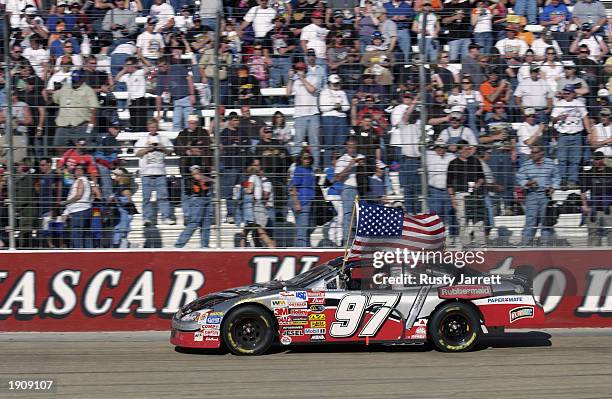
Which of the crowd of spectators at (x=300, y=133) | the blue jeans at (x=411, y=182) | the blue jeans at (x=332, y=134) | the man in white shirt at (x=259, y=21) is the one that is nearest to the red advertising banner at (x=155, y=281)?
the crowd of spectators at (x=300, y=133)

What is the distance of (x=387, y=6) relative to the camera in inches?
573

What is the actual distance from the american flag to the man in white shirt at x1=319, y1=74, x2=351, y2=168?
171 centimetres

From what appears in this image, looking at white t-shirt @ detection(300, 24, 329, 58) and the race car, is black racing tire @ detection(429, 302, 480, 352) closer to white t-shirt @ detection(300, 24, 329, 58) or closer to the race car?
the race car

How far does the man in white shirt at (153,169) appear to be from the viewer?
12.0m

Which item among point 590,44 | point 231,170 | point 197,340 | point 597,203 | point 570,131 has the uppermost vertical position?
point 590,44

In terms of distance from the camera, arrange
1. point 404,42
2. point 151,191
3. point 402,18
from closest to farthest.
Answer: point 151,191 → point 404,42 → point 402,18

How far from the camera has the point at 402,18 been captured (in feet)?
44.8

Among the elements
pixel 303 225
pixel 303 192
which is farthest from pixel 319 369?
pixel 303 192

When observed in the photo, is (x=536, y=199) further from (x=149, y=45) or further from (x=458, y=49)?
(x=149, y=45)

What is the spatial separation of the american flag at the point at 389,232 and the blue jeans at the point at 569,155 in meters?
2.60

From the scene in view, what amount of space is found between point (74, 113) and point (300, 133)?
3.16 m

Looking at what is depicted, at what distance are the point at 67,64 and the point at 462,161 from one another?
18.9 ft

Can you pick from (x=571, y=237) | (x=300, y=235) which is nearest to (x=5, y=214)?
(x=300, y=235)

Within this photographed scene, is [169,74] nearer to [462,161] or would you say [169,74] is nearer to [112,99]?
[112,99]
